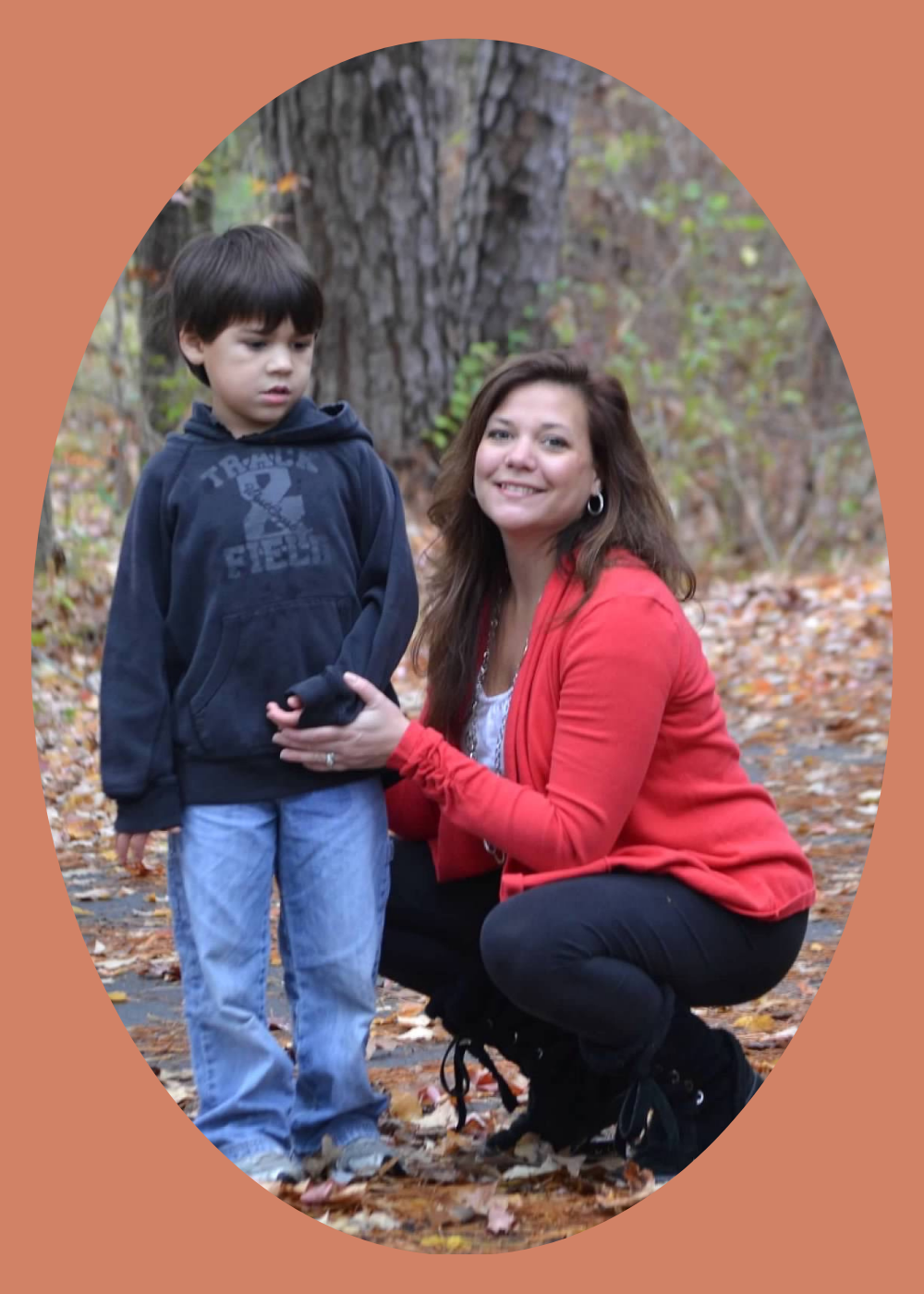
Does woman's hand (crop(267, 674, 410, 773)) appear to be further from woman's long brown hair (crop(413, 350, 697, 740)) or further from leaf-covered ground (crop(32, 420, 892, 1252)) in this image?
leaf-covered ground (crop(32, 420, 892, 1252))

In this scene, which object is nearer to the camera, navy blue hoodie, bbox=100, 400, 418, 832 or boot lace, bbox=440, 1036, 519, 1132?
navy blue hoodie, bbox=100, 400, 418, 832

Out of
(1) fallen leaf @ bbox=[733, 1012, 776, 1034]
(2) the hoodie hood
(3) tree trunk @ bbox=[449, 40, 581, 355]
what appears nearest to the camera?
(2) the hoodie hood

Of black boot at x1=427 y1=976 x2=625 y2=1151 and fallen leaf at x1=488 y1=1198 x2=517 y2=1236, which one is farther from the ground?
black boot at x1=427 y1=976 x2=625 y2=1151

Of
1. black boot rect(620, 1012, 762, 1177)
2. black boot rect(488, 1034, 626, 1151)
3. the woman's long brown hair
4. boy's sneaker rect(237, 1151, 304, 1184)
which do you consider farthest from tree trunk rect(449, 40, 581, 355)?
boy's sneaker rect(237, 1151, 304, 1184)

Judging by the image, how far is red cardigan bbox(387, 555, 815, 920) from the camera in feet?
8.38

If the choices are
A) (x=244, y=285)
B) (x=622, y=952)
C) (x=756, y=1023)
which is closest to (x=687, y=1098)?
(x=622, y=952)

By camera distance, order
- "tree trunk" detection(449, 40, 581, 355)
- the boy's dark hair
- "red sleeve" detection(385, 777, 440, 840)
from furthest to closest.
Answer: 1. "tree trunk" detection(449, 40, 581, 355)
2. "red sleeve" detection(385, 777, 440, 840)
3. the boy's dark hair

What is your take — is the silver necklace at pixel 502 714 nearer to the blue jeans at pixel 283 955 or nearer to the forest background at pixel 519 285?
the blue jeans at pixel 283 955

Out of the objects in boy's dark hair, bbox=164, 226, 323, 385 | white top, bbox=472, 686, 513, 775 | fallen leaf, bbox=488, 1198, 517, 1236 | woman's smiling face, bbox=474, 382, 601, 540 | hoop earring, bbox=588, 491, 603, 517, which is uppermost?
boy's dark hair, bbox=164, 226, 323, 385

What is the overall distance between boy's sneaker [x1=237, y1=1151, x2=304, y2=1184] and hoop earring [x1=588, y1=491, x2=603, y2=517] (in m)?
1.31

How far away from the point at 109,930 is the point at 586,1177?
1.13m

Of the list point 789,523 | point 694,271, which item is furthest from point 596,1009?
point 694,271

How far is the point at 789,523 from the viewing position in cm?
923

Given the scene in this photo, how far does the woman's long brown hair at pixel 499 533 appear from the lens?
274 cm
